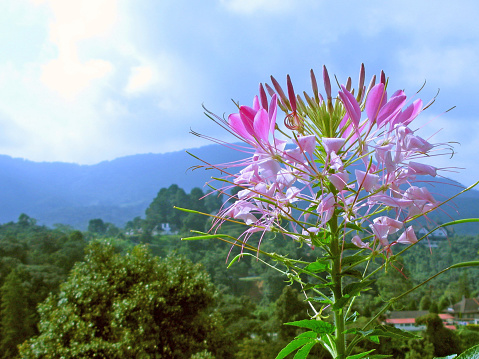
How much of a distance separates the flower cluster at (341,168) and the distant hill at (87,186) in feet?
403

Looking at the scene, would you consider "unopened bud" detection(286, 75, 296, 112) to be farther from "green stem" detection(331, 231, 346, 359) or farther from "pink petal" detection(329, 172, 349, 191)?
"green stem" detection(331, 231, 346, 359)

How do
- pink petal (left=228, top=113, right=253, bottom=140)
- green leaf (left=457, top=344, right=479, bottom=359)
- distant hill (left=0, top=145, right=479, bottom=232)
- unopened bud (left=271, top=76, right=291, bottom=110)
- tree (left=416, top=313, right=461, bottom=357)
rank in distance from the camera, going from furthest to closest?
distant hill (left=0, top=145, right=479, bottom=232) → tree (left=416, top=313, right=461, bottom=357) → unopened bud (left=271, top=76, right=291, bottom=110) → pink petal (left=228, top=113, right=253, bottom=140) → green leaf (left=457, top=344, right=479, bottom=359)

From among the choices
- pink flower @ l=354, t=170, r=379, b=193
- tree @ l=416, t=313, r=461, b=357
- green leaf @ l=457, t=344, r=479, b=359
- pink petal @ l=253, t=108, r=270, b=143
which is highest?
pink petal @ l=253, t=108, r=270, b=143

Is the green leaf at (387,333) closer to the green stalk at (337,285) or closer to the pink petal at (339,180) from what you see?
the green stalk at (337,285)

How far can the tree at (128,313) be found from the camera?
8.22m

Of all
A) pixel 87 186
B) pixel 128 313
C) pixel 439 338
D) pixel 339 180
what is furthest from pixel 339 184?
pixel 87 186

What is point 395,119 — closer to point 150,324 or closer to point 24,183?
point 150,324

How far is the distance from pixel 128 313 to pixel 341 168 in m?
8.67

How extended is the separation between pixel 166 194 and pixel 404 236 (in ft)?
238

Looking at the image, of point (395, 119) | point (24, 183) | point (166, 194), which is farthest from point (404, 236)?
point (24, 183)

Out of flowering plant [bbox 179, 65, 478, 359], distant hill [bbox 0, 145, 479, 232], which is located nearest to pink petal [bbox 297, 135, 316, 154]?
flowering plant [bbox 179, 65, 478, 359]

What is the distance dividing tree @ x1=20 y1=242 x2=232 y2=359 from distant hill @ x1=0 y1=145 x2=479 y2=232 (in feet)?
373

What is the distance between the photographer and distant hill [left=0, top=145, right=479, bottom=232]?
13175cm

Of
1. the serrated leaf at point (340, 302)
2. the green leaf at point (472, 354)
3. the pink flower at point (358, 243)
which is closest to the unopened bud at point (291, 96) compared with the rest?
the pink flower at point (358, 243)
